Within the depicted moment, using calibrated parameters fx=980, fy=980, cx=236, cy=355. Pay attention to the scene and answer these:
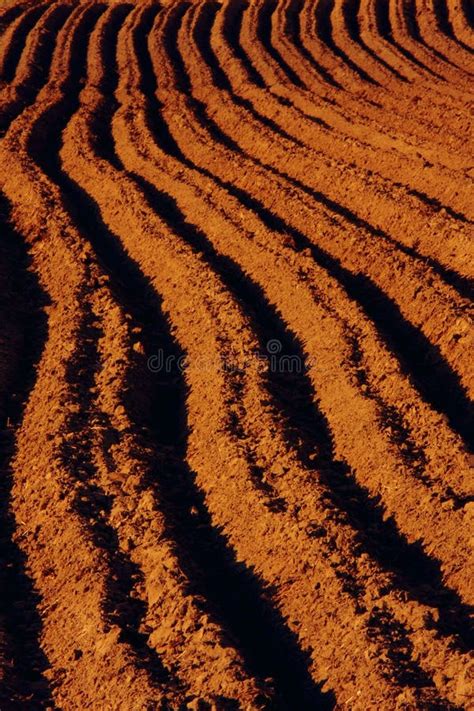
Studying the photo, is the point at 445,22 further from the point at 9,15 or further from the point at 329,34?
the point at 9,15

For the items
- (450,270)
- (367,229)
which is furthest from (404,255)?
(367,229)

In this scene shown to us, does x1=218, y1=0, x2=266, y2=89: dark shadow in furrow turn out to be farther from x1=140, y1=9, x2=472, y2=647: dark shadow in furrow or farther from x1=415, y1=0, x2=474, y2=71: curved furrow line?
x1=140, y1=9, x2=472, y2=647: dark shadow in furrow

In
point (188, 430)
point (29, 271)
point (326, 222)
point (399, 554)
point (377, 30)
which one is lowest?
point (29, 271)

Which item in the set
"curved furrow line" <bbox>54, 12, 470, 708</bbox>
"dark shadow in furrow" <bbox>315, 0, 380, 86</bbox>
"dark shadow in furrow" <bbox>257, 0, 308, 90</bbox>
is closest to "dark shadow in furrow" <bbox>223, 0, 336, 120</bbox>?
"dark shadow in furrow" <bbox>257, 0, 308, 90</bbox>

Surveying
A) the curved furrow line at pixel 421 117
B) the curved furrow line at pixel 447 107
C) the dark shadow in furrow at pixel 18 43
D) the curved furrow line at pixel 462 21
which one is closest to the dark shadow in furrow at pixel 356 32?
the curved furrow line at pixel 447 107

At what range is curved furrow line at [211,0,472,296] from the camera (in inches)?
404

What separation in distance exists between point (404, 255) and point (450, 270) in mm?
490

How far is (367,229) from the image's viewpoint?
11164mm

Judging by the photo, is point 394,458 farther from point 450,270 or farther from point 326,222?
point 326,222

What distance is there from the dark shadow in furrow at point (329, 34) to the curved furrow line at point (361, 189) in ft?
8.08

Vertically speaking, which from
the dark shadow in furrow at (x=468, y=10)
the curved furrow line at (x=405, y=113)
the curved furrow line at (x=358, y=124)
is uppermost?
the dark shadow in furrow at (x=468, y=10)

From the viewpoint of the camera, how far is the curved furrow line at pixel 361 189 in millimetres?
10273

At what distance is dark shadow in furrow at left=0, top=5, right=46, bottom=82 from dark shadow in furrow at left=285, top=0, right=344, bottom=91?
6.67 metres

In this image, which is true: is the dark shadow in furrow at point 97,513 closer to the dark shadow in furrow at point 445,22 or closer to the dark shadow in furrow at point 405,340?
the dark shadow in furrow at point 405,340
